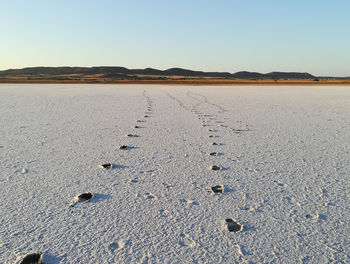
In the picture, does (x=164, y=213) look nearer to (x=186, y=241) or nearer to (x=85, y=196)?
(x=186, y=241)

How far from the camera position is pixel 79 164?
158 inches

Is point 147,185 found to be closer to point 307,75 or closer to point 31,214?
point 31,214

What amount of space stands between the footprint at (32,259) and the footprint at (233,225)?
1.57m

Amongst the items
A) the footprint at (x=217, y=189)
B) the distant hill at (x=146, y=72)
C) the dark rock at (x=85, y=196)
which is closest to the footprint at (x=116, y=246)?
the dark rock at (x=85, y=196)

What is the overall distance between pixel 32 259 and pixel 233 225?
66.3 inches

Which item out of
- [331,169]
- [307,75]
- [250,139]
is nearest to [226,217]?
[331,169]

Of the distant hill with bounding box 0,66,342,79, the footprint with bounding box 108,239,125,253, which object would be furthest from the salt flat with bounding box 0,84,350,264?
the distant hill with bounding box 0,66,342,79

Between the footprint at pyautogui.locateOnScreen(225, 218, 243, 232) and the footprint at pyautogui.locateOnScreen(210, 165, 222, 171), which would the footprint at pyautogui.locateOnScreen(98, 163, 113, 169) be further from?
the footprint at pyautogui.locateOnScreen(225, 218, 243, 232)

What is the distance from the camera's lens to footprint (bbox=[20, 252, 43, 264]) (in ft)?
6.19

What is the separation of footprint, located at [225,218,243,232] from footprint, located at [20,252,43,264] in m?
1.57

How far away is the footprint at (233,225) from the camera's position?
7.64ft

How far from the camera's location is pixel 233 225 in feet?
7.82

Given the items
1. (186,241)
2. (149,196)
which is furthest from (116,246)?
(149,196)

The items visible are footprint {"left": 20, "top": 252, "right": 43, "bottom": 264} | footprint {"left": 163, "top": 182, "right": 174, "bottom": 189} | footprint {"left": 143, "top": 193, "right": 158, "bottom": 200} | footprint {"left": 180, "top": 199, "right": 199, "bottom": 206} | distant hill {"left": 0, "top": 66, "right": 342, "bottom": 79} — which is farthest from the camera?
distant hill {"left": 0, "top": 66, "right": 342, "bottom": 79}
